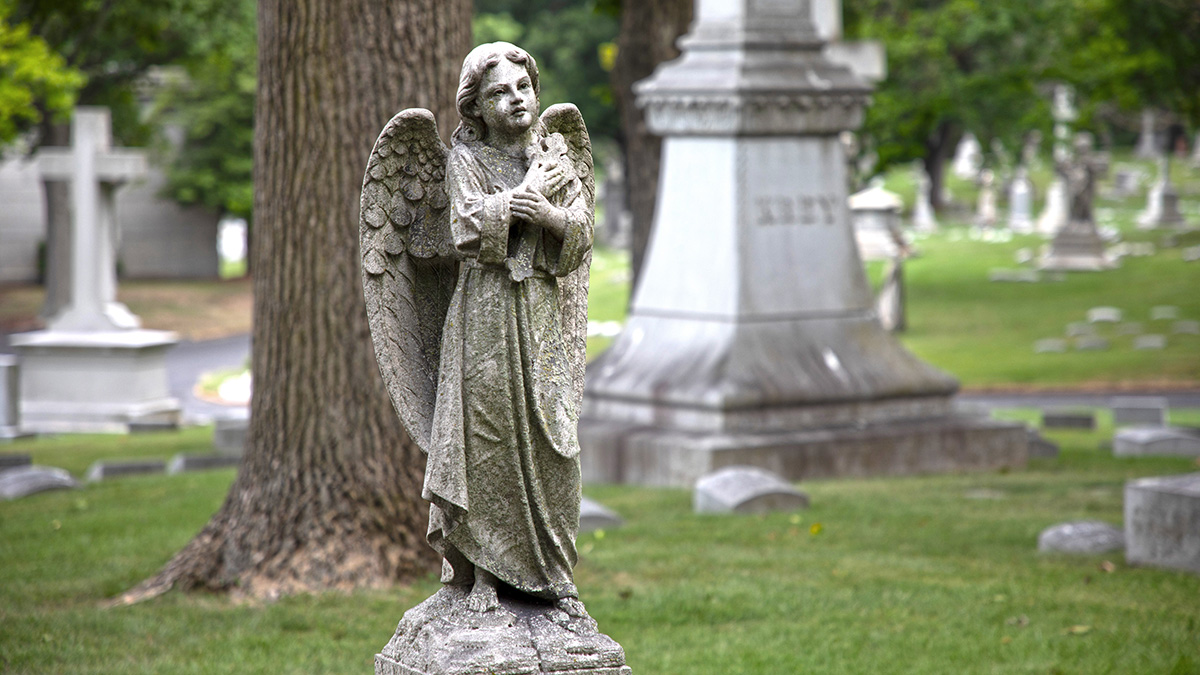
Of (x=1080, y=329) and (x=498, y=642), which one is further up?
(x=498, y=642)

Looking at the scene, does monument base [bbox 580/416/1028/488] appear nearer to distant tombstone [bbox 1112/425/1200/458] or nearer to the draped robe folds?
distant tombstone [bbox 1112/425/1200/458]

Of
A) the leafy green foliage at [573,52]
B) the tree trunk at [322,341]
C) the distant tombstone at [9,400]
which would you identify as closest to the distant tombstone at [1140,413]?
the tree trunk at [322,341]

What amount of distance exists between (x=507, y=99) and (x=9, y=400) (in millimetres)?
13322

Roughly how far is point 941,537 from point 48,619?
16.6ft

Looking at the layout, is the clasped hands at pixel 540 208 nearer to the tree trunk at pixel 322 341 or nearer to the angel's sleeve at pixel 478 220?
the angel's sleeve at pixel 478 220

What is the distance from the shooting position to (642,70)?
15164 millimetres

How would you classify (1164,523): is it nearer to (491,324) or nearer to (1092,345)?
(491,324)

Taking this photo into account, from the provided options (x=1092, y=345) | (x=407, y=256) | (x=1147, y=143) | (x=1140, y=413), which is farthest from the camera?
(x=1147, y=143)

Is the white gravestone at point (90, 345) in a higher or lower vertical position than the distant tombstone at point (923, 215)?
lower

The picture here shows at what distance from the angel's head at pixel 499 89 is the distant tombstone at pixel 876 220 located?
24358 mm

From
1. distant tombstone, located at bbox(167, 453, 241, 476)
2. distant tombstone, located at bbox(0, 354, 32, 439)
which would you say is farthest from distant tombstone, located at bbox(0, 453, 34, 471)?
distant tombstone, located at bbox(0, 354, 32, 439)

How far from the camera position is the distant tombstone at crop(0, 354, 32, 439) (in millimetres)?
16078

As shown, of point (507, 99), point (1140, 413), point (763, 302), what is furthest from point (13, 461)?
point (1140, 413)

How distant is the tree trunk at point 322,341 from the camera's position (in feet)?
24.1
